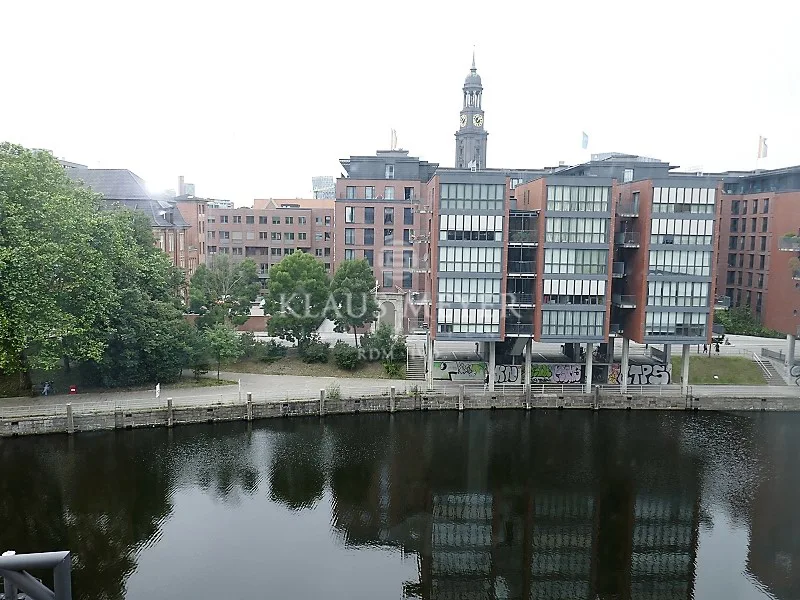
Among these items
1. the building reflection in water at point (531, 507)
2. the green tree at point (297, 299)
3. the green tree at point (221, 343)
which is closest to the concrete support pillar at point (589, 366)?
the building reflection in water at point (531, 507)

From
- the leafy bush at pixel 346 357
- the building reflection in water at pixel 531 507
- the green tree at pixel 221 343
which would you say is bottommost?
the building reflection in water at pixel 531 507

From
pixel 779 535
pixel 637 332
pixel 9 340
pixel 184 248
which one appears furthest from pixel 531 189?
pixel 184 248

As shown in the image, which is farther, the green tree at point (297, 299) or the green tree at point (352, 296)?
the green tree at point (352, 296)

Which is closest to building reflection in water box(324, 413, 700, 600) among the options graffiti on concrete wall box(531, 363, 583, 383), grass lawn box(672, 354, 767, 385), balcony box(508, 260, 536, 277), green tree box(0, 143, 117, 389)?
graffiti on concrete wall box(531, 363, 583, 383)

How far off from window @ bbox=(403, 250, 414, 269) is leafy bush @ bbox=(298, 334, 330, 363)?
11.2 m

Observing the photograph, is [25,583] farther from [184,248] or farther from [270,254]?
[270,254]

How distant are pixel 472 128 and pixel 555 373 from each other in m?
30.3

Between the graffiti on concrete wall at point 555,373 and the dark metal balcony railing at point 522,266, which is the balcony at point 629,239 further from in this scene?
the graffiti on concrete wall at point 555,373

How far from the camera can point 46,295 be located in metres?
27.2

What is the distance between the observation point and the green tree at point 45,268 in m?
26.3

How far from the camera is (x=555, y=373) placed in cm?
3478

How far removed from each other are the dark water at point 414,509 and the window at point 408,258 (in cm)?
1824

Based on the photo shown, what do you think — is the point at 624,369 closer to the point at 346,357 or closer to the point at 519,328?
the point at 519,328

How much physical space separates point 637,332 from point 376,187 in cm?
2109
